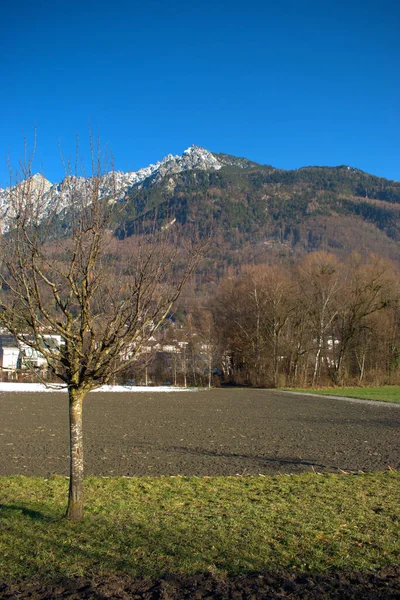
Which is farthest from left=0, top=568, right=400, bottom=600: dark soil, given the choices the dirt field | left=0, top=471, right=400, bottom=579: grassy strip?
the dirt field

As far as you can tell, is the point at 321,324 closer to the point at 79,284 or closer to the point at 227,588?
the point at 79,284

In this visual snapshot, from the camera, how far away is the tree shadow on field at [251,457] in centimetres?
1180

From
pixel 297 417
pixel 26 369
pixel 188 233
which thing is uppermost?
pixel 188 233

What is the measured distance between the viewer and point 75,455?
6230mm

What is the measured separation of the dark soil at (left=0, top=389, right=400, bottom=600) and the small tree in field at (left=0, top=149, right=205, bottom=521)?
2.33m

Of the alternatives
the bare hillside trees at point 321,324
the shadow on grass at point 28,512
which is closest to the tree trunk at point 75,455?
the shadow on grass at point 28,512

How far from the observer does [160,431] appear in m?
17.5

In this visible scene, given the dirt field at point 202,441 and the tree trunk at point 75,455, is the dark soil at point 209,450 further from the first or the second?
the tree trunk at point 75,455

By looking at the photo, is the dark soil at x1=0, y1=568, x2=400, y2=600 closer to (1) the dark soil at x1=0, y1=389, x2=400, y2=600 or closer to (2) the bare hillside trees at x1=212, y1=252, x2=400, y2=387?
(1) the dark soil at x1=0, y1=389, x2=400, y2=600

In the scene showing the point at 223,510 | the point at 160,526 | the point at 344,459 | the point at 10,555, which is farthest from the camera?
the point at 344,459

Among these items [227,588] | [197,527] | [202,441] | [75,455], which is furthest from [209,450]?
[227,588]

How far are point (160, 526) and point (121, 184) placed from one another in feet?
14.6

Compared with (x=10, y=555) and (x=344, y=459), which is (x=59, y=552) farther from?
(x=344, y=459)

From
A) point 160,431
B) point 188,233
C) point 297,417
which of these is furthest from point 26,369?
point 297,417
